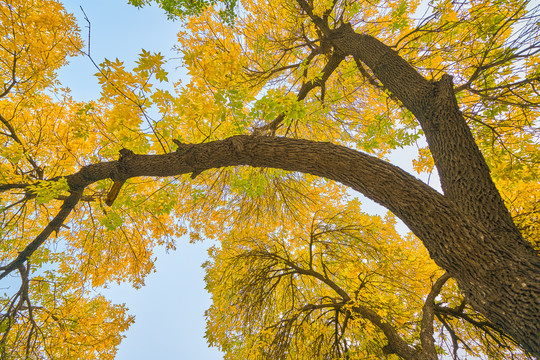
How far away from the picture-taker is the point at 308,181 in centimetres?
482

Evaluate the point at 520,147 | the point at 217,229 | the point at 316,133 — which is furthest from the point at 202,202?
the point at 520,147

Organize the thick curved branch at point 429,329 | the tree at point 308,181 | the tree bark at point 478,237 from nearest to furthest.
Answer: the tree bark at point 478,237
the tree at point 308,181
the thick curved branch at point 429,329

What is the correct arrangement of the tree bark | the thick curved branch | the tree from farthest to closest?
the thick curved branch, the tree, the tree bark

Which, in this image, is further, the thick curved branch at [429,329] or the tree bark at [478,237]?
the thick curved branch at [429,329]

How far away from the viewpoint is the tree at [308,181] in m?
1.84

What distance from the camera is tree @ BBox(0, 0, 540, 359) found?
6.03 feet

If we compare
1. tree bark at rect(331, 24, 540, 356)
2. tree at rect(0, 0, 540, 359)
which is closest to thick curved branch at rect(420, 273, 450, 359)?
tree at rect(0, 0, 540, 359)

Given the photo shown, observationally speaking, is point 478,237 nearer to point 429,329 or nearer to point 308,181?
point 429,329

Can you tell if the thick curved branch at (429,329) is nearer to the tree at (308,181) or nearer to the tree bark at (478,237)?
the tree at (308,181)

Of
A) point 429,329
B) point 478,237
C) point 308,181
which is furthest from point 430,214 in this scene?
point 308,181

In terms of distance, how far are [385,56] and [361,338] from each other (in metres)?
4.36

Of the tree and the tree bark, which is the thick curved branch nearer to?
the tree

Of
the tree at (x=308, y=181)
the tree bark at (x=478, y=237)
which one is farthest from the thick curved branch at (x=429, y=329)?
the tree bark at (x=478, y=237)

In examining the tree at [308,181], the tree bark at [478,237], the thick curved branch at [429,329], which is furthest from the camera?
the thick curved branch at [429,329]
